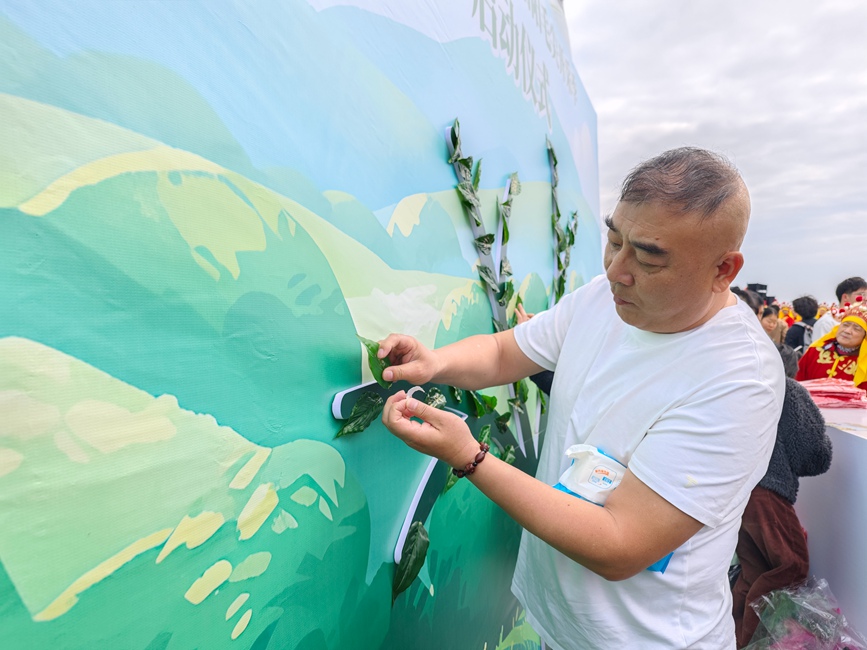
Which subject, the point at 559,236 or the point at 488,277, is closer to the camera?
the point at 488,277

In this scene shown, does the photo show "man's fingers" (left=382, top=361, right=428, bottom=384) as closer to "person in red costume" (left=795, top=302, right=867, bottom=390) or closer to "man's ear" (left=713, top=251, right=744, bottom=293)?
"man's ear" (left=713, top=251, right=744, bottom=293)

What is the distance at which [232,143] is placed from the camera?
713 mm

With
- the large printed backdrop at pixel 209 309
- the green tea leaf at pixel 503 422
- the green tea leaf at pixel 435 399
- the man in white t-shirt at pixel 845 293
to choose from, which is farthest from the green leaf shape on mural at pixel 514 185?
the man in white t-shirt at pixel 845 293

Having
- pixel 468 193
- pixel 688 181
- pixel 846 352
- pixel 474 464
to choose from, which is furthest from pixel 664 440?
pixel 846 352

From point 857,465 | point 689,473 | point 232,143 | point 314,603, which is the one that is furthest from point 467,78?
point 857,465

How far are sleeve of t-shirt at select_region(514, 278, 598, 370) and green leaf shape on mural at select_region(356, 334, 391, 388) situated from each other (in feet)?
→ 1.40

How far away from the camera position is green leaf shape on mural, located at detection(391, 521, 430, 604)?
1.08 meters

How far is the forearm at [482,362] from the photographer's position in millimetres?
1115

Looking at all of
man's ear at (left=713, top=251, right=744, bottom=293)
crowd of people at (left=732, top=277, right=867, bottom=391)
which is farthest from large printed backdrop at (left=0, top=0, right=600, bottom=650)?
crowd of people at (left=732, top=277, right=867, bottom=391)

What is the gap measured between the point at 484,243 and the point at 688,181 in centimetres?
70

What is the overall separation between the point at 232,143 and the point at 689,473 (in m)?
0.85

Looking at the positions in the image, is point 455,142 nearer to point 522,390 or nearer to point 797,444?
point 522,390

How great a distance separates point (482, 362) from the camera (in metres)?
1.20

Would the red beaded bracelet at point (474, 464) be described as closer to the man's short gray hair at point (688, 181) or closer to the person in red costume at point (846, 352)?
the man's short gray hair at point (688, 181)
